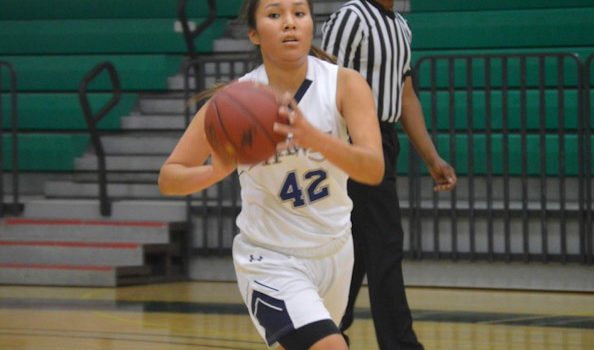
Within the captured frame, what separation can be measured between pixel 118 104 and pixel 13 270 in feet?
7.00

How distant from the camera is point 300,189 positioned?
3094 mm

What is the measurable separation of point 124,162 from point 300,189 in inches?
248

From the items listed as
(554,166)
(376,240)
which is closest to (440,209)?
(554,166)

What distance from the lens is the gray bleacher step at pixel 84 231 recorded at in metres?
8.24

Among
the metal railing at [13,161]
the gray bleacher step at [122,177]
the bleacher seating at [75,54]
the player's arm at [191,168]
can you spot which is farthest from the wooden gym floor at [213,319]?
the player's arm at [191,168]

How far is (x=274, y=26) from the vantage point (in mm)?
3076

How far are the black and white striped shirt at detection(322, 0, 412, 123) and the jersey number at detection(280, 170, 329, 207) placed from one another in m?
1.29

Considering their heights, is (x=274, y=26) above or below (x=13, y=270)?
above

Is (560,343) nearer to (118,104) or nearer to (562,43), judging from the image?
(562,43)

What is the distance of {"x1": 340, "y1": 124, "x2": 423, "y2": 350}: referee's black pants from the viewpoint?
4219 millimetres

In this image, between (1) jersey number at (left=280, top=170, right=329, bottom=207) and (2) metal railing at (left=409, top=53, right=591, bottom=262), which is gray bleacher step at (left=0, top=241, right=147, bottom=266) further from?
(1) jersey number at (left=280, top=170, right=329, bottom=207)

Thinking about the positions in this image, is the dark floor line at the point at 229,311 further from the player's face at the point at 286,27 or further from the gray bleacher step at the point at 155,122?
the player's face at the point at 286,27

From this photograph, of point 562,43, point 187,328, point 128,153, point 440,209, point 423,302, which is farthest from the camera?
point 128,153

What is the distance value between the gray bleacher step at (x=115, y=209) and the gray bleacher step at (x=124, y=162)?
0.39m
